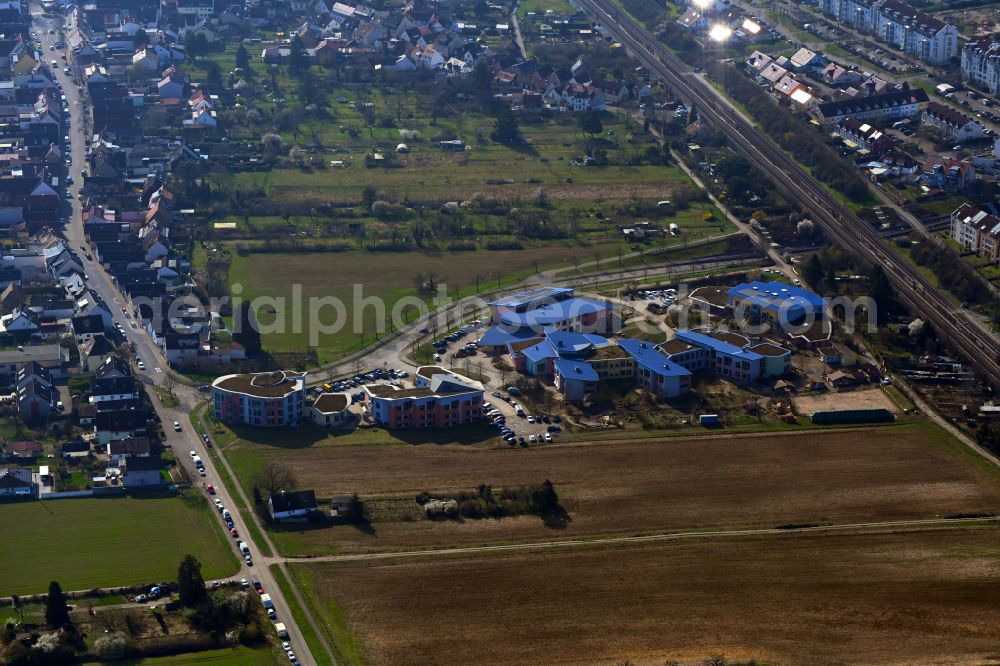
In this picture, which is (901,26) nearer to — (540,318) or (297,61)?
(297,61)

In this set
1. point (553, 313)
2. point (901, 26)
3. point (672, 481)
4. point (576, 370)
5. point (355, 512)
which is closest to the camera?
point (355, 512)

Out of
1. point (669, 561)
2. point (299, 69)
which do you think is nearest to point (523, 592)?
point (669, 561)

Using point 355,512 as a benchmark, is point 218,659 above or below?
below

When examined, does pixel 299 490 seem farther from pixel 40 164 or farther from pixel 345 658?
pixel 40 164

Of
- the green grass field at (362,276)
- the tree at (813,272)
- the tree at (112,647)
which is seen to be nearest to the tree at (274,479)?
the tree at (112,647)

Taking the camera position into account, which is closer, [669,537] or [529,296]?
[669,537]

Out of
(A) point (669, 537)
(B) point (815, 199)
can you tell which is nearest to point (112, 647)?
(A) point (669, 537)
